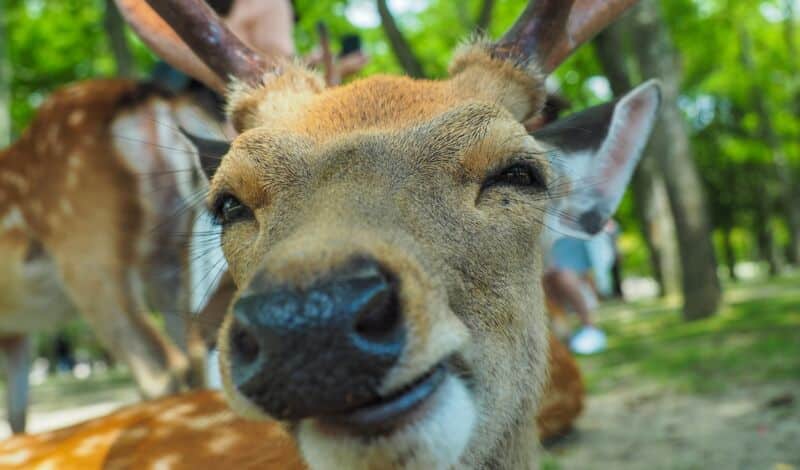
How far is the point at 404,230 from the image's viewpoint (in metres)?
1.72

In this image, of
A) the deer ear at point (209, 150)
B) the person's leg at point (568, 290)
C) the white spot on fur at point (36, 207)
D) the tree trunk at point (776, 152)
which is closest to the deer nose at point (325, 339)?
the deer ear at point (209, 150)

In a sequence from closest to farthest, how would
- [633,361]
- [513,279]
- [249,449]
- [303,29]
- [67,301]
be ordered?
[513,279]
[249,449]
[67,301]
[633,361]
[303,29]

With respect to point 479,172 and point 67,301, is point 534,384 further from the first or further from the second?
point 67,301

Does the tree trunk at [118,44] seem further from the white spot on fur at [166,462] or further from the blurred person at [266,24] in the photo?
the white spot on fur at [166,462]

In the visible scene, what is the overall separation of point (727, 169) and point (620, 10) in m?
32.0

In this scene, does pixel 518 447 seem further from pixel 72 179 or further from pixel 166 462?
pixel 72 179

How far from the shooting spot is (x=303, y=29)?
1582 centimetres

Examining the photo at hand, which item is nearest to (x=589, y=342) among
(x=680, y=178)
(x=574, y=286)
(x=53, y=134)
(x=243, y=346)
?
(x=574, y=286)

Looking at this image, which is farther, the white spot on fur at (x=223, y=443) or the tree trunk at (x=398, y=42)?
the tree trunk at (x=398, y=42)

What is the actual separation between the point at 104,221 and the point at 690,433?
4387mm

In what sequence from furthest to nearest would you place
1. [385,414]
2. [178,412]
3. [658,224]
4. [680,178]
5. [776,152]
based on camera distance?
[776,152], [658,224], [680,178], [178,412], [385,414]

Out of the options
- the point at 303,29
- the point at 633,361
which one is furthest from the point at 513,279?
the point at 303,29

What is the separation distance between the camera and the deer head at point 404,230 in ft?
4.70

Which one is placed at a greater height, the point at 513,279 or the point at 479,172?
the point at 479,172
